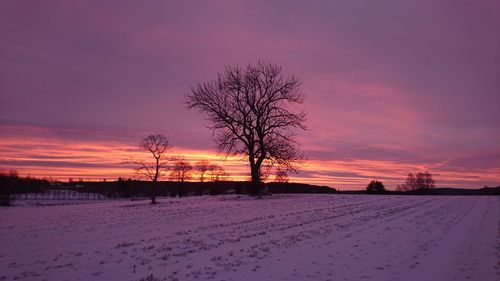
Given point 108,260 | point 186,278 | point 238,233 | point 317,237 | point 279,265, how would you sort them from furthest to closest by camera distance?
point 238,233
point 317,237
point 108,260
point 279,265
point 186,278

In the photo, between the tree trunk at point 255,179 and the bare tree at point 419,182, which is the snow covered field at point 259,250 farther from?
the bare tree at point 419,182

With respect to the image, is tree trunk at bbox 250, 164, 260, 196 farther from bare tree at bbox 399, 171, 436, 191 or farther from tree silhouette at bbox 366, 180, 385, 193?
bare tree at bbox 399, 171, 436, 191

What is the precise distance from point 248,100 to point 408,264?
38.5m

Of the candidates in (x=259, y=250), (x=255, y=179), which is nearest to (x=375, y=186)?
(x=255, y=179)

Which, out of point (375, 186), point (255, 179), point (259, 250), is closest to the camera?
point (259, 250)

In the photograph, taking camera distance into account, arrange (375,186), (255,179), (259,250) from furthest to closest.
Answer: (375,186) → (255,179) → (259,250)

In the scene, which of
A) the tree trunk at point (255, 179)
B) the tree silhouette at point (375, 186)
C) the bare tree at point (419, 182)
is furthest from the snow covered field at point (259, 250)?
the bare tree at point (419, 182)

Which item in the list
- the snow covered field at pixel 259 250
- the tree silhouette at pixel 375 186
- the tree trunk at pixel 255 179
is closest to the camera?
the snow covered field at pixel 259 250

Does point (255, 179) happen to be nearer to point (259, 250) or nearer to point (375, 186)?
point (375, 186)

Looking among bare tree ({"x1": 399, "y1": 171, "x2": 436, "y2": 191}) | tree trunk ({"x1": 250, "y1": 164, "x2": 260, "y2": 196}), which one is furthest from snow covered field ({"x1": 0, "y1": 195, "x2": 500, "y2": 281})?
bare tree ({"x1": 399, "y1": 171, "x2": 436, "y2": 191})

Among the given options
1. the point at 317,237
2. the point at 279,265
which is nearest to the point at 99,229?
the point at 317,237

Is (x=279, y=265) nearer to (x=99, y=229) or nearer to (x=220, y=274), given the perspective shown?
(x=220, y=274)

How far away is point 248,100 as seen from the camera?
49562 millimetres

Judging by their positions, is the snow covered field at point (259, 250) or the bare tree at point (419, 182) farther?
the bare tree at point (419, 182)
